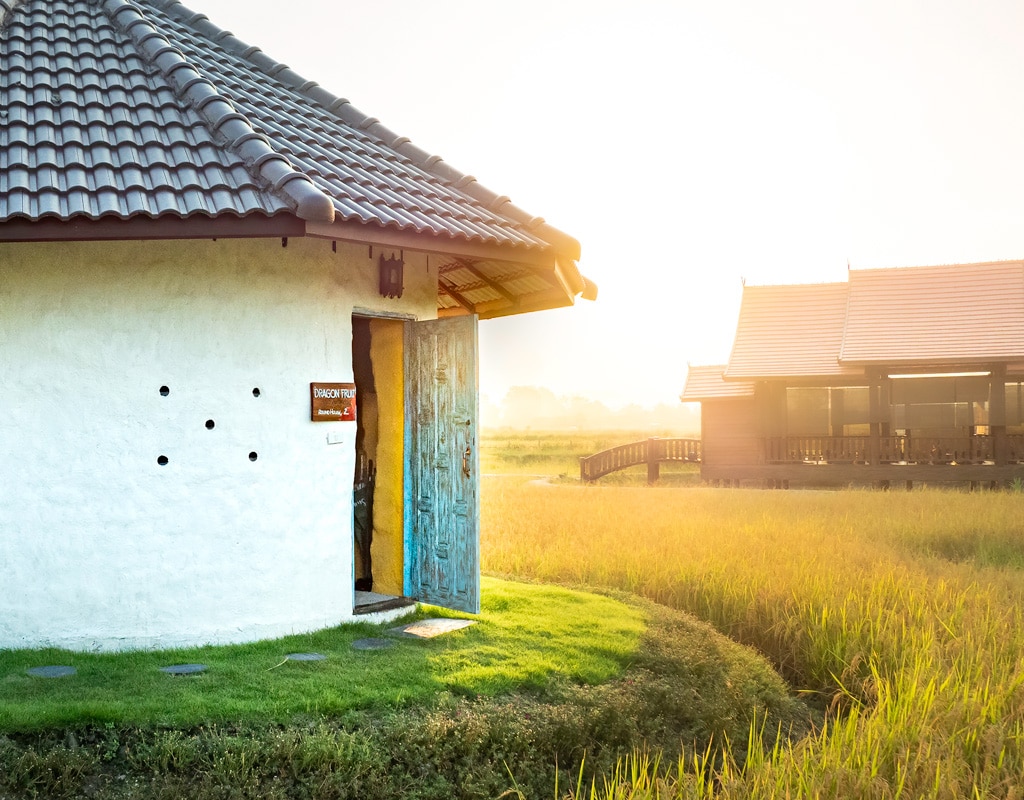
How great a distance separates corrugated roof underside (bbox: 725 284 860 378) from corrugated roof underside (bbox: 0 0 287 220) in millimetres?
19221

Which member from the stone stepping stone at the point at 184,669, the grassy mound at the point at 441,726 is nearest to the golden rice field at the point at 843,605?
the grassy mound at the point at 441,726

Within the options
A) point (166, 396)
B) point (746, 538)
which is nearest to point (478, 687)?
point (166, 396)

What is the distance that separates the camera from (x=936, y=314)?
80.1 ft

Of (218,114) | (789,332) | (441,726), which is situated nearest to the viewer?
(441,726)

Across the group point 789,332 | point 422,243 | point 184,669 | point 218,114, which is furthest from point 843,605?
point 789,332

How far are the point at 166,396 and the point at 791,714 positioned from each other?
5131 millimetres

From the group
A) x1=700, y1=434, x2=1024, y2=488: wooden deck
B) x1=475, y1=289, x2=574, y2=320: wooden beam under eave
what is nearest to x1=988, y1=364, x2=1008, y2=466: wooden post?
x1=700, y1=434, x2=1024, y2=488: wooden deck

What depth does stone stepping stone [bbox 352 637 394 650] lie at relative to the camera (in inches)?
269

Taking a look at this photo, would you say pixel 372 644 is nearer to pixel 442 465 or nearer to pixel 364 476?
pixel 442 465

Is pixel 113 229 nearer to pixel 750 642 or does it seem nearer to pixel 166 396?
pixel 166 396

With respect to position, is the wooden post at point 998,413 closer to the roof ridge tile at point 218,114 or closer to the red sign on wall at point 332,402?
the red sign on wall at point 332,402

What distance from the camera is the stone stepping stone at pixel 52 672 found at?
5.99m

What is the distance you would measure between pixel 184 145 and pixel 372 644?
390 centimetres

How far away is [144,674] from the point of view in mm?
6027
